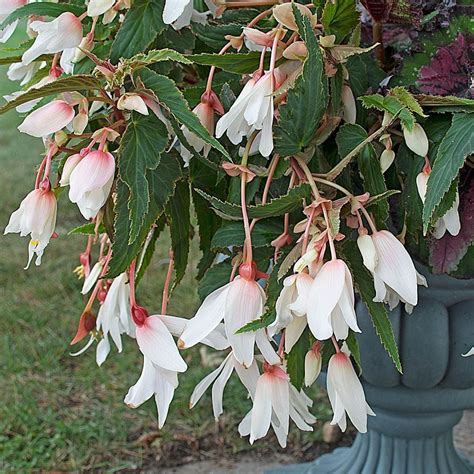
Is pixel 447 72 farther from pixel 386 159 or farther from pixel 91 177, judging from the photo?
pixel 91 177

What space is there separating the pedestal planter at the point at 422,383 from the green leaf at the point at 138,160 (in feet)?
0.90

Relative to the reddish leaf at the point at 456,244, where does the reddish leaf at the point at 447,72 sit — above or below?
above

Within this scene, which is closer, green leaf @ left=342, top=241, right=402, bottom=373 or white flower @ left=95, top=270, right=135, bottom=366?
green leaf @ left=342, top=241, right=402, bottom=373

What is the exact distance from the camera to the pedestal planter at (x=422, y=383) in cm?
74

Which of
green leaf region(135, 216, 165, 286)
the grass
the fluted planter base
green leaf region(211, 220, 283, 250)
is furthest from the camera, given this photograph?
the grass

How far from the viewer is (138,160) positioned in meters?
0.54

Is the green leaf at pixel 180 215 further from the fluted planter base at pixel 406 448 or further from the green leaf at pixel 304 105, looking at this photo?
the fluted planter base at pixel 406 448

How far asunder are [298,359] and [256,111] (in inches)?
6.9

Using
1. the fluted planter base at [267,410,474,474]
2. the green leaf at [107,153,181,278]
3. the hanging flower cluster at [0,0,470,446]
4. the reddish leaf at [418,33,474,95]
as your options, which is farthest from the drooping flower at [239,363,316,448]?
the fluted planter base at [267,410,474,474]

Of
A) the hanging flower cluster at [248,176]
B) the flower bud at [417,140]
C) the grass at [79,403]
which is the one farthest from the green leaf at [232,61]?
the grass at [79,403]

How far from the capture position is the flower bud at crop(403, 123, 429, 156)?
56 cm

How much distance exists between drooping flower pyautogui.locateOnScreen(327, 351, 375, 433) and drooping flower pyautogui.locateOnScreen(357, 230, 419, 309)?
0.20 feet

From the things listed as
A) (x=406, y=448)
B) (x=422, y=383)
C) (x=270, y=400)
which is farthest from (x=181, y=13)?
(x=406, y=448)

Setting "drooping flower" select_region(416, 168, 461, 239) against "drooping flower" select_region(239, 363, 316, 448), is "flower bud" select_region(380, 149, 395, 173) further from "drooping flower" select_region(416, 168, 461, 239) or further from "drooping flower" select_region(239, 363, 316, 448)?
"drooping flower" select_region(239, 363, 316, 448)
